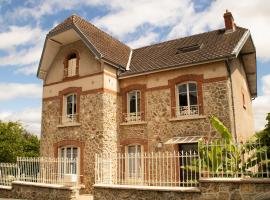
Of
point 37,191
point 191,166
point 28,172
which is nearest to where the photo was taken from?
point 191,166

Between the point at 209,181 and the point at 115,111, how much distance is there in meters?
8.24

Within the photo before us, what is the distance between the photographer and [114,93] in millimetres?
16766

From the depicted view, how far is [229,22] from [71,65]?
9164 mm

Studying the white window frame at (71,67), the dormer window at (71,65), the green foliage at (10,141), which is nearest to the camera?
the dormer window at (71,65)

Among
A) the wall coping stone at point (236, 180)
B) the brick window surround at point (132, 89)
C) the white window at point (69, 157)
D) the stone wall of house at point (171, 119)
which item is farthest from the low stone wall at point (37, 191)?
the brick window surround at point (132, 89)

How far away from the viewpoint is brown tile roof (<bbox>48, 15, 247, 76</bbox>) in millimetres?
15031

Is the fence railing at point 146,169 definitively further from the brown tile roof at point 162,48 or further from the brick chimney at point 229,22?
the brick chimney at point 229,22

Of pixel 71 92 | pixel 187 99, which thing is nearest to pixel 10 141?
pixel 71 92

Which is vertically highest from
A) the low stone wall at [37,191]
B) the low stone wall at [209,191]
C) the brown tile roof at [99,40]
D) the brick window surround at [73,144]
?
the brown tile roof at [99,40]

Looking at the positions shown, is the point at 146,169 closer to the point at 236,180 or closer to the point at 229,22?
the point at 236,180

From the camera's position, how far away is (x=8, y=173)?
14.3m

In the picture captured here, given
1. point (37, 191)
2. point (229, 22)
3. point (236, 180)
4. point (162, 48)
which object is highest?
point (229, 22)

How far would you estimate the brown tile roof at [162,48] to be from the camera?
15.0m

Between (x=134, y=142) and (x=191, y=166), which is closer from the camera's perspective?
(x=191, y=166)
